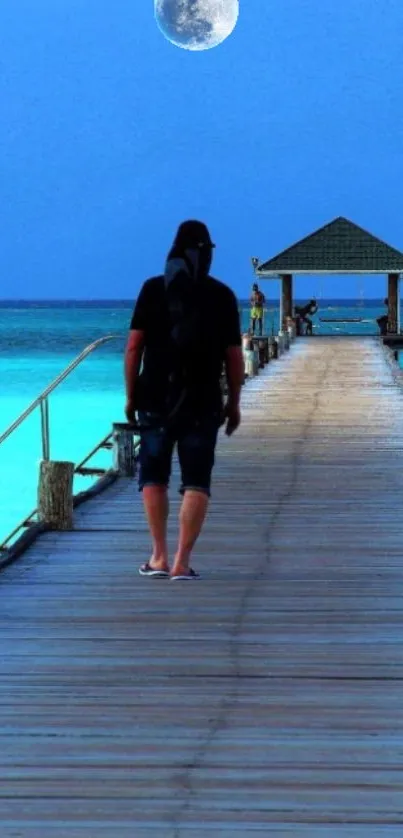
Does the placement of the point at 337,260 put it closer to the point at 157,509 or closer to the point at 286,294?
the point at 286,294

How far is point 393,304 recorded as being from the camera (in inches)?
1678

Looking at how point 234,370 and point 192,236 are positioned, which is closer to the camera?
point 192,236

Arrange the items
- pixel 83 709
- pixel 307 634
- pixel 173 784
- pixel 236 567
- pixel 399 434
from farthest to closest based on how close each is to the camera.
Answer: pixel 399 434
pixel 236 567
pixel 307 634
pixel 83 709
pixel 173 784

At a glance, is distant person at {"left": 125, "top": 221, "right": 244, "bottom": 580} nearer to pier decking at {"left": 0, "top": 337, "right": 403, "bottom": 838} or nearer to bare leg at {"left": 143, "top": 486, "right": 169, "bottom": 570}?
bare leg at {"left": 143, "top": 486, "right": 169, "bottom": 570}

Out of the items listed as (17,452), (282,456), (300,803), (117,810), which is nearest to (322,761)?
(300,803)

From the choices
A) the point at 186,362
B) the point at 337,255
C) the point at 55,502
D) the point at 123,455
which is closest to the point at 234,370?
the point at 186,362

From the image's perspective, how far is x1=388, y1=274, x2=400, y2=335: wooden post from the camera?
4219 cm

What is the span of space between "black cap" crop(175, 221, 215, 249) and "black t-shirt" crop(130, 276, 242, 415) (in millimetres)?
149

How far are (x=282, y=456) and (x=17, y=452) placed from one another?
81.3 feet

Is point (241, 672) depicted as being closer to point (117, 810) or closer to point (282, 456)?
point (117, 810)

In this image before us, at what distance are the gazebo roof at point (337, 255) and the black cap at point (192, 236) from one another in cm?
3561

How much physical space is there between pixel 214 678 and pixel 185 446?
1485 mm

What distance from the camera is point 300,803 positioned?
3.67m

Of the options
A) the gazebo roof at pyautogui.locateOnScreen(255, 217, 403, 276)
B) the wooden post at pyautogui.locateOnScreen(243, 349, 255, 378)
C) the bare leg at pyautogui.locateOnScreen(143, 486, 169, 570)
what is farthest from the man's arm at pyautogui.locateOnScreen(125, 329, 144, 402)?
the gazebo roof at pyautogui.locateOnScreen(255, 217, 403, 276)
